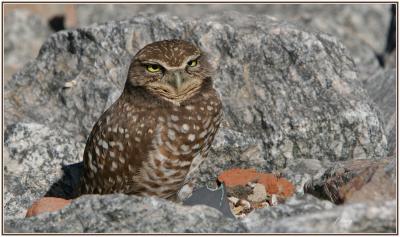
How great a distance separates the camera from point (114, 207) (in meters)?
5.01

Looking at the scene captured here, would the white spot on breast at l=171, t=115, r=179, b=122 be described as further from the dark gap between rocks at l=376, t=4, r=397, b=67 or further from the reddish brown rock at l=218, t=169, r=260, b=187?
the dark gap between rocks at l=376, t=4, r=397, b=67

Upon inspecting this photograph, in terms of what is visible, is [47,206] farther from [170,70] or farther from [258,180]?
[258,180]

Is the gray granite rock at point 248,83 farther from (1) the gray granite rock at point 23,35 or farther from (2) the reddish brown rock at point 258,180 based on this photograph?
(1) the gray granite rock at point 23,35

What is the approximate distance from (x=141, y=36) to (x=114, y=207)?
338 cm

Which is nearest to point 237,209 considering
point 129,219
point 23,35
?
point 129,219

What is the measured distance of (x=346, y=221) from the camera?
447 cm

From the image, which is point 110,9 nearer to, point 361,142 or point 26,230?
point 361,142

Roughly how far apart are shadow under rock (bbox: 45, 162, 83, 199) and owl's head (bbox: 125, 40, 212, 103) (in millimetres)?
1512

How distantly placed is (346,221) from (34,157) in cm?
390

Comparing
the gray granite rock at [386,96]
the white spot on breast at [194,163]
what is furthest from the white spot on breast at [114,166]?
the gray granite rock at [386,96]

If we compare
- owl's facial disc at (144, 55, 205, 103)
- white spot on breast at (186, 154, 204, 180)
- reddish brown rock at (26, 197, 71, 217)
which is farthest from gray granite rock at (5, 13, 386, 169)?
reddish brown rock at (26, 197, 71, 217)

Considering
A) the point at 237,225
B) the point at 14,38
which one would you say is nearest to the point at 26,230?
the point at 237,225

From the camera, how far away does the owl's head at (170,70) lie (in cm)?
605

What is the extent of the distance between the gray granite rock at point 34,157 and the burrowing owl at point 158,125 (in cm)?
115
